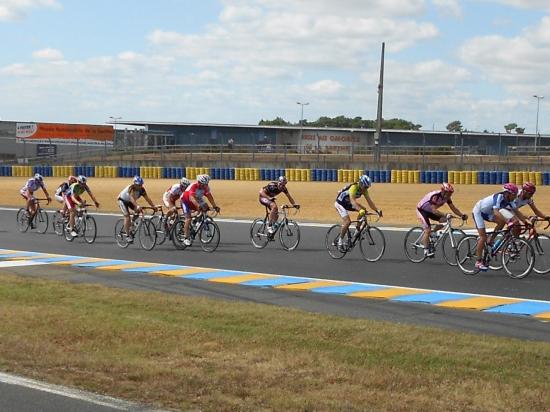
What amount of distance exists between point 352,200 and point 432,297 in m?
4.86

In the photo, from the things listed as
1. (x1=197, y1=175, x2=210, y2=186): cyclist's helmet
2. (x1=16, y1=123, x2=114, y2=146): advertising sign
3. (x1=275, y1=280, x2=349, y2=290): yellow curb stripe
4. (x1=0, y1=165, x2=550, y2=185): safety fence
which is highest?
(x1=16, y1=123, x2=114, y2=146): advertising sign

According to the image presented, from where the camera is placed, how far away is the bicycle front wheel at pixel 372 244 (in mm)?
18266

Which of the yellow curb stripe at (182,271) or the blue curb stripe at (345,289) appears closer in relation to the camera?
the blue curb stripe at (345,289)

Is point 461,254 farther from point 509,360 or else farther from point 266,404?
point 266,404

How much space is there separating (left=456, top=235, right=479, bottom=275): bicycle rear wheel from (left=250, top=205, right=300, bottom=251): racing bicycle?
4.80m

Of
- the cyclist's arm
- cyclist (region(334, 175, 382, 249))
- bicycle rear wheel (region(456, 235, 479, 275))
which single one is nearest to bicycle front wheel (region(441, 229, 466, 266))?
bicycle rear wheel (region(456, 235, 479, 275))

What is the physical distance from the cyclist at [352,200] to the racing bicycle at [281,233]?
2074 millimetres

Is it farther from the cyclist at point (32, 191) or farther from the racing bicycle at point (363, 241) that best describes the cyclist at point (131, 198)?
the cyclist at point (32, 191)

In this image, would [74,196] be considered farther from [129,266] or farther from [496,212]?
[496,212]

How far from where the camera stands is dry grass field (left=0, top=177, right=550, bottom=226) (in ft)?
106

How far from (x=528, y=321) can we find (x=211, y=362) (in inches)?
198

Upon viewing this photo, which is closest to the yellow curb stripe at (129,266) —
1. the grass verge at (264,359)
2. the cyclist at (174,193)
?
the cyclist at (174,193)

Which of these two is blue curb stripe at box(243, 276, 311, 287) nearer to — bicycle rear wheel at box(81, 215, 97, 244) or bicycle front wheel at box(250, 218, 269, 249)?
bicycle front wheel at box(250, 218, 269, 249)

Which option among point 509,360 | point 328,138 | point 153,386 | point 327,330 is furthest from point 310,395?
point 328,138
